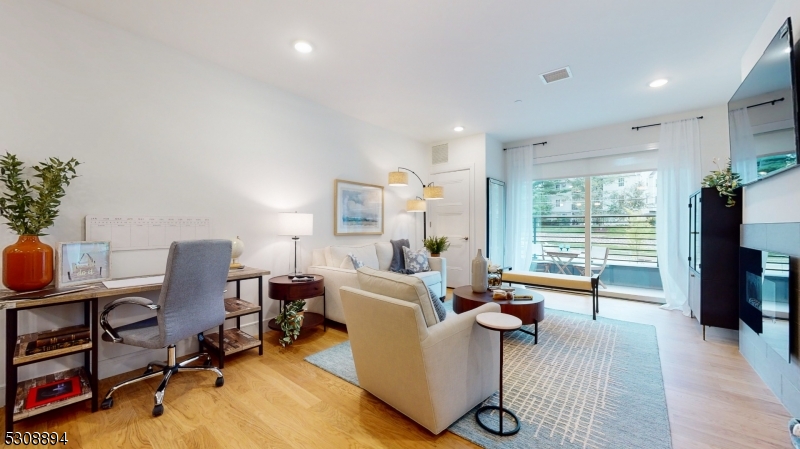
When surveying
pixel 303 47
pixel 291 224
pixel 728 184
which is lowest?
pixel 291 224

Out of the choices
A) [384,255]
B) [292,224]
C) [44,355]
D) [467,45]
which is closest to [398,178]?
[384,255]

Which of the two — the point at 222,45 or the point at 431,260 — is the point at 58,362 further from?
the point at 431,260

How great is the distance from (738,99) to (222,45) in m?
4.35

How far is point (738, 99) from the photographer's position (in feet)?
8.29

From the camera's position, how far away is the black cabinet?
2893 millimetres

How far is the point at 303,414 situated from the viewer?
192cm

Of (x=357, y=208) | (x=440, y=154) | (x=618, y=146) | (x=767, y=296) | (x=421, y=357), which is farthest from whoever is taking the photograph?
(x=440, y=154)

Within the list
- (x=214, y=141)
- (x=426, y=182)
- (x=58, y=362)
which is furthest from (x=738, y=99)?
(x=58, y=362)

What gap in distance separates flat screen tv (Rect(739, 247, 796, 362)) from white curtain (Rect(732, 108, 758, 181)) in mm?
633

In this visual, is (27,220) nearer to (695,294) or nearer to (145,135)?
(145,135)

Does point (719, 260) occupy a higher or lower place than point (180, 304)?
higher

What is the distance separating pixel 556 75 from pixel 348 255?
2.97m

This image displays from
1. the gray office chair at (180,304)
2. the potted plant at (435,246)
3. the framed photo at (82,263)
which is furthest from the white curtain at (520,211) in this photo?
the framed photo at (82,263)

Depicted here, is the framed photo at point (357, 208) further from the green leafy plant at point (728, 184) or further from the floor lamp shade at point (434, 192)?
the green leafy plant at point (728, 184)
